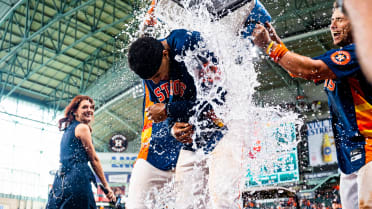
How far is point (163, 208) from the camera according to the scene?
2.77 metres

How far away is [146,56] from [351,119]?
1.39 metres

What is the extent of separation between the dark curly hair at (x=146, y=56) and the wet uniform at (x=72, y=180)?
1.68 metres

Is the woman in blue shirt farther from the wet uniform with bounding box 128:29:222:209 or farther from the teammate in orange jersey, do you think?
the teammate in orange jersey

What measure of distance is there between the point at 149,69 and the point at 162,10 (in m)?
1.00

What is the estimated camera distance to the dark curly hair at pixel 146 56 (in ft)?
7.57

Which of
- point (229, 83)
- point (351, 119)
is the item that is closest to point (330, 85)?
point (351, 119)

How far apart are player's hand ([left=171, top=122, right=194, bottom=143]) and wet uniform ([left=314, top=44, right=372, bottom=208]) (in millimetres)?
969

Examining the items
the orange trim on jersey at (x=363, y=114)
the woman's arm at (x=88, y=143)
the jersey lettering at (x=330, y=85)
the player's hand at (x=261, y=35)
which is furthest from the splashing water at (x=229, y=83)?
the woman's arm at (x=88, y=143)

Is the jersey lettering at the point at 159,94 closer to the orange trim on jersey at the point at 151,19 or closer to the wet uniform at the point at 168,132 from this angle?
the wet uniform at the point at 168,132

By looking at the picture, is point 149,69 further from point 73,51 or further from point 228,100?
point 73,51

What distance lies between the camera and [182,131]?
239 centimetres

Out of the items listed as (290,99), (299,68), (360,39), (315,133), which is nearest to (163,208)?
(299,68)

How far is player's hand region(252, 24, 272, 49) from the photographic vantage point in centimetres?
257

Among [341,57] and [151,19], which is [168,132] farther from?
[341,57]
